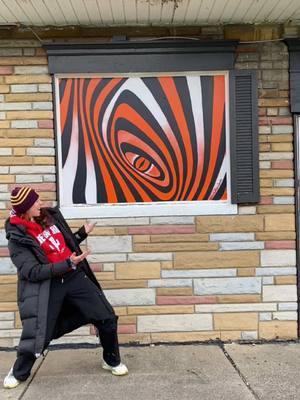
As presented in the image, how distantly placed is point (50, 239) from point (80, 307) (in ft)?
1.82

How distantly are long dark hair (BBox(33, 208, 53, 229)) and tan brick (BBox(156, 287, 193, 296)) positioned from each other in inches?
51.3

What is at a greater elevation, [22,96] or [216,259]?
[22,96]

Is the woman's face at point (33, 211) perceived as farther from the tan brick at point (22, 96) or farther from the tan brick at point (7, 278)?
the tan brick at point (22, 96)

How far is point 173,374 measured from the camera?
420 centimetres

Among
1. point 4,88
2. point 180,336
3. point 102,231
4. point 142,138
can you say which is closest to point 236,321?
point 180,336

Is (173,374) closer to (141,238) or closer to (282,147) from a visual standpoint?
(141,238)

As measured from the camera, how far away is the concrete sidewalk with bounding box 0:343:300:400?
386cm

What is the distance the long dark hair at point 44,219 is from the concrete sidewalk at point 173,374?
3.89 ft

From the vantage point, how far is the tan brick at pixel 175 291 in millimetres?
4852

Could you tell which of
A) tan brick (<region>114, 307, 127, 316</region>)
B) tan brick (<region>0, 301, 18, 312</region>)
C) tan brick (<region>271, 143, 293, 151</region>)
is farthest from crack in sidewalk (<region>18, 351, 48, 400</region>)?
tan brick (<region>271, 143, 293, 151</region>)

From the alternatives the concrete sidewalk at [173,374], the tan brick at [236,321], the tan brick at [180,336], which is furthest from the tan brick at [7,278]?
the tan brick at [236,321]

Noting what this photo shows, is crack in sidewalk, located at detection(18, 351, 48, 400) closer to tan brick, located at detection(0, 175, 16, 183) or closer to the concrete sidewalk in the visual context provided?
the concrete sidewalk

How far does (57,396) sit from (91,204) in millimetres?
1696

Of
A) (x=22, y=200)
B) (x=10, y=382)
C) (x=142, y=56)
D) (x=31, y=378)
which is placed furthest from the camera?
(x=142, y=56)
